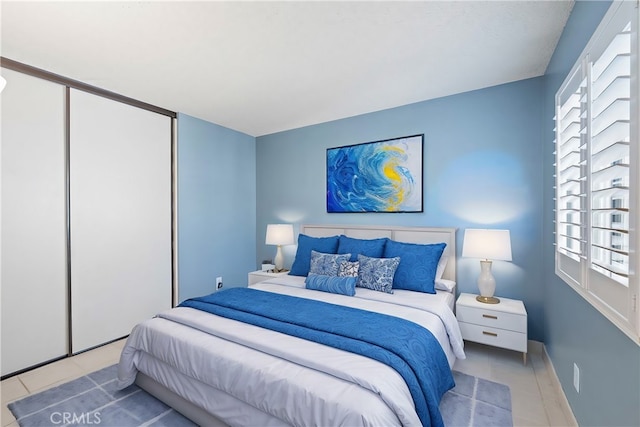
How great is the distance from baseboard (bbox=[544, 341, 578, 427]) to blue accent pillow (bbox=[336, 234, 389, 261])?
1.54 meters

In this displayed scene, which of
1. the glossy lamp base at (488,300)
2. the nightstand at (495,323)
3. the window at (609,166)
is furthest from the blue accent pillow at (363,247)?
the window at (609,166)

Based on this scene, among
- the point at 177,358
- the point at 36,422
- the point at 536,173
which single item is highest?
the point at 536,173

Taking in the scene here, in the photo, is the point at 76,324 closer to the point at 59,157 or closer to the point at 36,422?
the point at 36,422

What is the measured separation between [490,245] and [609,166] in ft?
4.85

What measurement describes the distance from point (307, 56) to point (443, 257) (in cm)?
225

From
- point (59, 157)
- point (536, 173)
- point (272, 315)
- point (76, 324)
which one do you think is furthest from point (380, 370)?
point (59, 157)

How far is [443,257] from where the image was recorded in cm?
291

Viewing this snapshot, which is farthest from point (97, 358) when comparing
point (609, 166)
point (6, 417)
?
point (609, 166)

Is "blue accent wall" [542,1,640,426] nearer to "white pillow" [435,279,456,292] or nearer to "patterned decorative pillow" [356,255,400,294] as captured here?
"white pillow" [435,279,456,292]

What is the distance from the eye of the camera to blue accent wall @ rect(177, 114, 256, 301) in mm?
3494

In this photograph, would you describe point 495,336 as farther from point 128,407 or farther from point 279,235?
point 128,407

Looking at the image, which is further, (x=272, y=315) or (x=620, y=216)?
(x=272, y=315)

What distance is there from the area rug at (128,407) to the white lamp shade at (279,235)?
205 centimetres

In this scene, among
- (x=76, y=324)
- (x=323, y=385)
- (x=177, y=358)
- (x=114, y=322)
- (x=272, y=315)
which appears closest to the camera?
(x=323, y=385)
